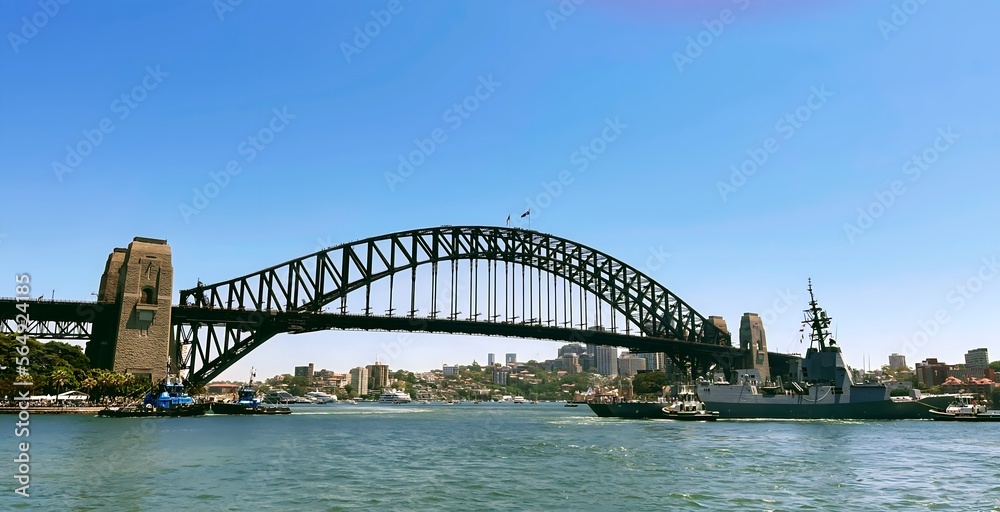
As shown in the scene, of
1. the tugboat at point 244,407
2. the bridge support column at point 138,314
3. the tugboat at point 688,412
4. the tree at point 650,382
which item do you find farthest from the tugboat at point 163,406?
the tree at point 650,382

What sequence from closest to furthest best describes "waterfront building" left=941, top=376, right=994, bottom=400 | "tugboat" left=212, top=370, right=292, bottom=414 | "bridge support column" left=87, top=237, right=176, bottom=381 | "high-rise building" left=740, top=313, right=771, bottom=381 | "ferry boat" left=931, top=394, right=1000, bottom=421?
"bridge support column" left=87, top=237, right=176, bottom=381 → "ferry boat" left=931, top=394, right=1000, bottom=421 → "tugboat" left=212, top=370, right=292, bottom=414 → "high-rise building" left=740, top=313, right=771, bottom=381 → "waterfront building" left=941, top=376, right=994, bottom=400

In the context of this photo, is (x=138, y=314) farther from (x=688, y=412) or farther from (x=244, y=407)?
(x=688, y=412)

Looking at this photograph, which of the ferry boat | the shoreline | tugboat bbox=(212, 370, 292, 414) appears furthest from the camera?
tugboat bbox=(212, 370, 292, 414)

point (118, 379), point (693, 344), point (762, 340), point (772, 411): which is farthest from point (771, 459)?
point (762, 340)

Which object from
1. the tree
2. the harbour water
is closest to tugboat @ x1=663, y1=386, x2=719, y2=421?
the harbour water

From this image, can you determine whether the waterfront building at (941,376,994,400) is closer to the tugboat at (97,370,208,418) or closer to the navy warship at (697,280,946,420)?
the navy warship at (697,280,946,420)

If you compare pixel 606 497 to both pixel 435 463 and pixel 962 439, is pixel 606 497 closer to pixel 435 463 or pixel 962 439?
pixel 435 463

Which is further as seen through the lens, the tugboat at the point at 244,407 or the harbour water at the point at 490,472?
the tugboat at the point at 244,407

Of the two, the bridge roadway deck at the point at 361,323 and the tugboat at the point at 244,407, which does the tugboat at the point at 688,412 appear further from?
the tugboat at the point at 244,407

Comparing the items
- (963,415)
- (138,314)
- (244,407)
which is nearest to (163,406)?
(138,314)
